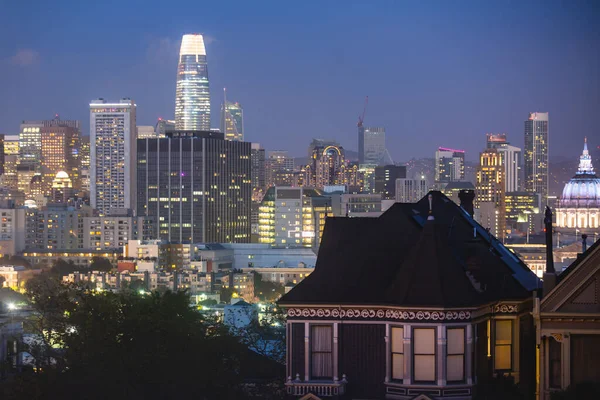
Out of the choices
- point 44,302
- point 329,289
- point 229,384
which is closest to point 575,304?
point 329,289

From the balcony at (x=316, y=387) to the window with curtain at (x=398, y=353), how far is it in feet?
3.27

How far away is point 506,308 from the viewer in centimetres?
2967

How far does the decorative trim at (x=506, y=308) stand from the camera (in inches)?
1164

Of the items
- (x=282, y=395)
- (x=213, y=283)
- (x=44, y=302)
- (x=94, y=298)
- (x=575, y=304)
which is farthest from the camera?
(x=213, y=283)

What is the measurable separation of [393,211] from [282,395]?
Result: 428cm

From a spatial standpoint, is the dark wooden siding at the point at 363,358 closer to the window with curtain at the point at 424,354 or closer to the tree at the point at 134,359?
the window with curtain at the point at 424,354

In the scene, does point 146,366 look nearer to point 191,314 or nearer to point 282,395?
point 282,395

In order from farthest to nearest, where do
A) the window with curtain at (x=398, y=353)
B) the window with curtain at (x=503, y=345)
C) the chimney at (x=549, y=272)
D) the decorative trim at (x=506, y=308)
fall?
the window with curtain at (x=503, y=345) < the decorative trim at (x=506, y=308) < the window with curtain at (x=398, y=353) < the chimney at (x=549, y=272)

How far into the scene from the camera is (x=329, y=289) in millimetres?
29391

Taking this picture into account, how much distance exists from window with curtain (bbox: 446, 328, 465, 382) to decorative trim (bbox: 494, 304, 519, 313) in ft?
5.40

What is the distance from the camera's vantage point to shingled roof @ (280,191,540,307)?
28516 millimetres

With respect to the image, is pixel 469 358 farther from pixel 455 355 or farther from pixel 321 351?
pixel 321 351

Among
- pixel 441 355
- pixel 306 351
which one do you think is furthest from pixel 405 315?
pixel 306 351

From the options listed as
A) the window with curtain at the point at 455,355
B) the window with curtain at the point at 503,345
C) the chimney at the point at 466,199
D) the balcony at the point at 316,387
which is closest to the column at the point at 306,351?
the balcony at the point at 316,387
